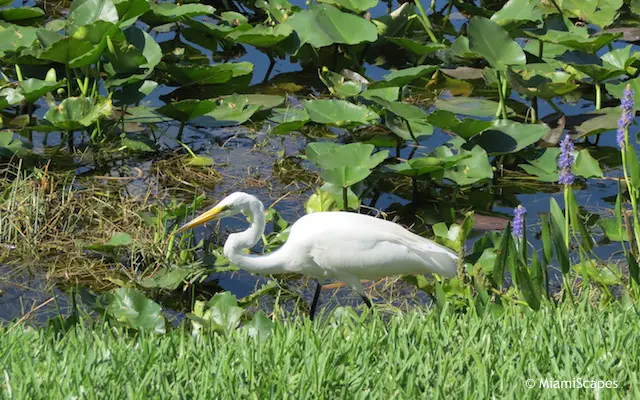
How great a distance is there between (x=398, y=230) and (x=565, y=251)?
84 cm

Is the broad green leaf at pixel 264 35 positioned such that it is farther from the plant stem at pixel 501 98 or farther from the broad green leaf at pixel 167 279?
the broad green leaf at pixel 167 279

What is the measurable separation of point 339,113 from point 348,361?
222 centimetres

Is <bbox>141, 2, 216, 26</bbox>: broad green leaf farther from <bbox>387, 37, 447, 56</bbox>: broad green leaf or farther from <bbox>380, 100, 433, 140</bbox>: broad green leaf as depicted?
<bbox>380, 100, 433, 140</bbox>: broad green leaf

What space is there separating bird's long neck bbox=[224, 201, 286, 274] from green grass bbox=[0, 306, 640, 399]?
78 cm

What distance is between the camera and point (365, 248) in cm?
341

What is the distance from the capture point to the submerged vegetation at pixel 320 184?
2373 mm

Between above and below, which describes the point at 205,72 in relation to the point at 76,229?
above

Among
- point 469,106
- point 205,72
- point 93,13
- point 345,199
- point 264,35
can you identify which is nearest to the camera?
point 345,199

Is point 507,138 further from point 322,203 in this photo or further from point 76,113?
point 76,113

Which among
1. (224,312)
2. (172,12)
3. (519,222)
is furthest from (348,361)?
(172,12)

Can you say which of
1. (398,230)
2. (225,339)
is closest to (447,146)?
(398,230)

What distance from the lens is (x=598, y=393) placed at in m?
2.14

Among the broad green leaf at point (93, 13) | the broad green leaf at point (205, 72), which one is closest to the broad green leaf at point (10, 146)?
the broad green leaf at point (93, 13)

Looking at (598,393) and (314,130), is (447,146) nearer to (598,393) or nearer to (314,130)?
(314,130)
